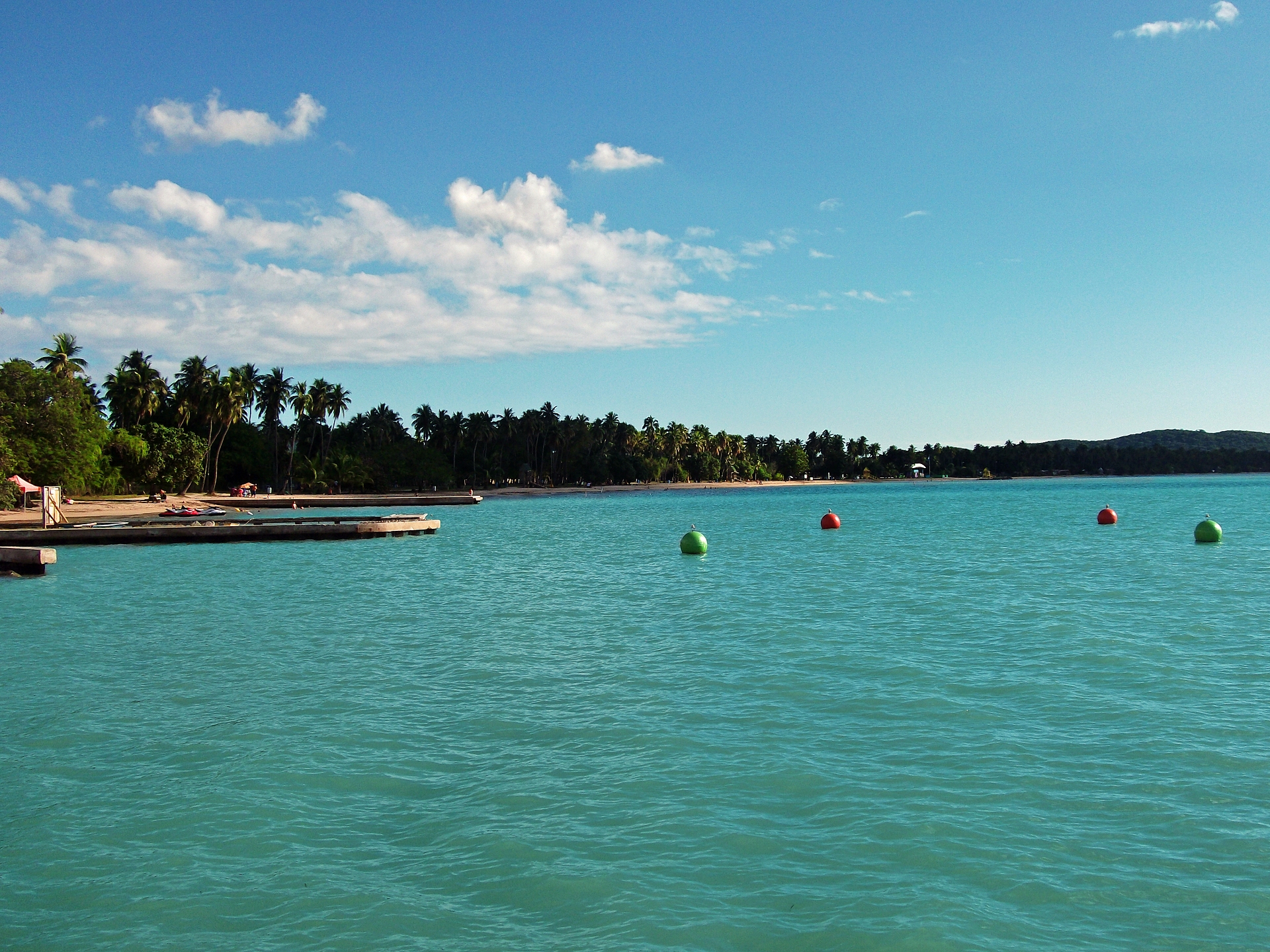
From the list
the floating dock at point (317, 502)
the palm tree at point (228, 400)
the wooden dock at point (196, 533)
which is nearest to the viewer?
the wooden dock at point (196, 533)

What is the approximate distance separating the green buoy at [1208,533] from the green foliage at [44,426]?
6412 cm

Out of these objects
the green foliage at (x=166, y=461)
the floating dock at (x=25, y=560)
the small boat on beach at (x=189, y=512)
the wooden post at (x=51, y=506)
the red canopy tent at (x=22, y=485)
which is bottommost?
the floating dock at (x=25, y=560)

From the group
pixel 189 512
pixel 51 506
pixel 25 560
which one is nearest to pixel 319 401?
pixel 189 512

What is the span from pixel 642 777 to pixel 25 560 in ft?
105

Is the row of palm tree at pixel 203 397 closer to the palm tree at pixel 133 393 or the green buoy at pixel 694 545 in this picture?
the palm tree at pixel 133 393

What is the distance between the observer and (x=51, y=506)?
1924 inches

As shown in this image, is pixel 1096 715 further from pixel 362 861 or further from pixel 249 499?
pixel 249 499

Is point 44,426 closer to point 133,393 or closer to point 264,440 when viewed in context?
point 133,393

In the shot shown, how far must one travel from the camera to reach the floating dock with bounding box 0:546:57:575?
33125 millimetres

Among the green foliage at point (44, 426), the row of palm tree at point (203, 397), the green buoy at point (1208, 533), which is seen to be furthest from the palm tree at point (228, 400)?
the green buoy at point (1208, 533)

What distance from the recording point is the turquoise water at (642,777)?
23.1ft

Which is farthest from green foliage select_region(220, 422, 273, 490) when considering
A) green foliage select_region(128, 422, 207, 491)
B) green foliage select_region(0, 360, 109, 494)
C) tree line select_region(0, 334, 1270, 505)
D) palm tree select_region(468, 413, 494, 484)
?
green foliage select_region(0, 360, 109, 494)

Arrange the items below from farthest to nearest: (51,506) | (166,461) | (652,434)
Answer: 1. (652,434)
2. (166,461)
3. (51,506)

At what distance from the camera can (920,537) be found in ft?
167
